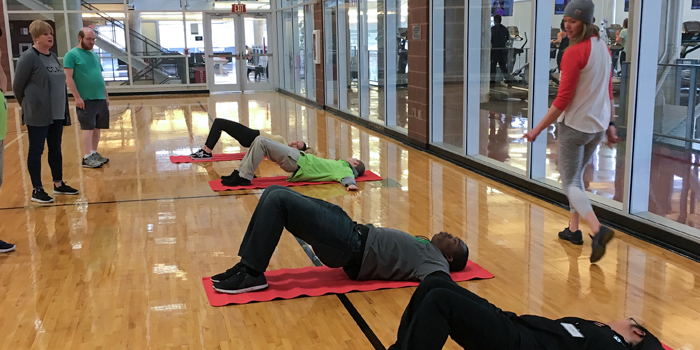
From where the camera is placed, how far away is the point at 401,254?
11.3ft

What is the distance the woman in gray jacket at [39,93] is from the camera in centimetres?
529

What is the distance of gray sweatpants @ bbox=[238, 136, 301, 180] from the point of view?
6051mm

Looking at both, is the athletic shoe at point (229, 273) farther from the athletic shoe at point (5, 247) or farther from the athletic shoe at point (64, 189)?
the athletic shoe at point (64, 189)

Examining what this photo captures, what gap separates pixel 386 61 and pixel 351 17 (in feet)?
6.65

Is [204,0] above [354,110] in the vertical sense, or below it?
above

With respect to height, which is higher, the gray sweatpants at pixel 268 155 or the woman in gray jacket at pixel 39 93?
the woman in gray jacket at pixel 39 93

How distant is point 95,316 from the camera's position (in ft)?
10.7

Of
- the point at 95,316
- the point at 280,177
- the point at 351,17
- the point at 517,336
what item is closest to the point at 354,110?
the point at 351,17

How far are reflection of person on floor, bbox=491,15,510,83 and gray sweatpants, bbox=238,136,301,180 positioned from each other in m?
2.28

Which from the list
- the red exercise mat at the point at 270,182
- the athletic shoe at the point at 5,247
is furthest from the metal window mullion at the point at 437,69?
the athletic shoe at the point at 5,247

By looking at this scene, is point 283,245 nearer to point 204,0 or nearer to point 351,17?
point 351,17

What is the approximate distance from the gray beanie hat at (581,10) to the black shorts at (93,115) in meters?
5.36

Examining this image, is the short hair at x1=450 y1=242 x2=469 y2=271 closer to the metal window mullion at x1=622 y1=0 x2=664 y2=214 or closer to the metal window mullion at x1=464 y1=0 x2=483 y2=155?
the metal window mullion at x1=622 y1=0 x2=664 y2=214

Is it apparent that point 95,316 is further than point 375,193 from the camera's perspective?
No
